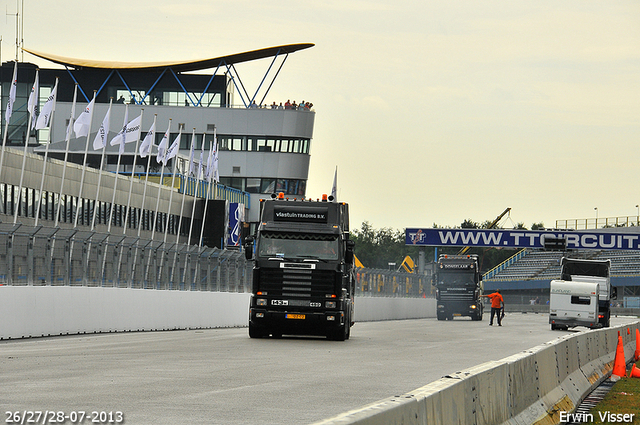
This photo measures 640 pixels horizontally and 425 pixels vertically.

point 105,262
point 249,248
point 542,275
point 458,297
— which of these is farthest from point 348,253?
point 542,275

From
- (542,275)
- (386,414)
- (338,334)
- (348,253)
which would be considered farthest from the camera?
(542,275)

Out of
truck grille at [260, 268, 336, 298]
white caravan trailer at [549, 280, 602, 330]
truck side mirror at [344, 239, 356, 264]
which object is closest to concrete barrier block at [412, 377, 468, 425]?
truck grille at [260, 268, 336, 298]

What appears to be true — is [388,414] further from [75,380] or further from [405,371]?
[405,371]

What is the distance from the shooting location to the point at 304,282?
77.9 ft

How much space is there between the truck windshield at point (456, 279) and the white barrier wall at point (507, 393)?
3984cm

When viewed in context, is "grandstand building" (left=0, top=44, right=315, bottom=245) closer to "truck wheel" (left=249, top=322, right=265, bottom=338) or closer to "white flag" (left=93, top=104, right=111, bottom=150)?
"white flag" (left=93, top=104, right=111, bottom=150)

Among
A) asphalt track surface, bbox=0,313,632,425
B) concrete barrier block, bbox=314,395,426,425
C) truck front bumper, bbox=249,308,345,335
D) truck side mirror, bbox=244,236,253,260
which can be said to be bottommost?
asphalt track surface, bbox=0,313,632,425

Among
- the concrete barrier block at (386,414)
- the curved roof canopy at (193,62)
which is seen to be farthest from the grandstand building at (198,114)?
the concrete barrier block at (386,414)

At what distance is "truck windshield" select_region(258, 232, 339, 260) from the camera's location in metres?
23.8

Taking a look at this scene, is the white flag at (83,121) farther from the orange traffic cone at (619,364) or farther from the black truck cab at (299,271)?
the orange traffic cone at (619,364)

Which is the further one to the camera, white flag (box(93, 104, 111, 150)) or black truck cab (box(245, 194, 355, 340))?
white flag (box(93, 104, 111, 150))

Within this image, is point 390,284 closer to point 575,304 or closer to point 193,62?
point 575,304

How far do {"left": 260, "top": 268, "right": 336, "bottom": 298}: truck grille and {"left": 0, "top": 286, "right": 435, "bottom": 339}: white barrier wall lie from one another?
495 cm

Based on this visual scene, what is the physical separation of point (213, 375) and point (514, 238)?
67525mm
